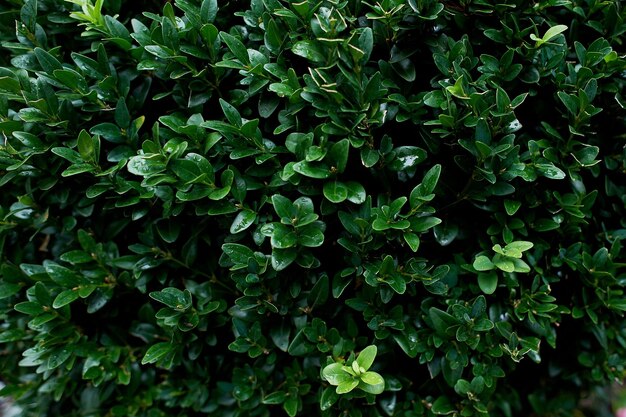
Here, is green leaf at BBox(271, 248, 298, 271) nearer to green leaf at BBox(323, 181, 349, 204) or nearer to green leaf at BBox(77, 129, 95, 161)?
green leaf at BBox(323, 181, 349, 204)

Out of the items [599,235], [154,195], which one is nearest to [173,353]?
[154,195]

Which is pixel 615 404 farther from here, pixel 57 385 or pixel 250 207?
pixel 57 385

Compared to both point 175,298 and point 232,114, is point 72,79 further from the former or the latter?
point 175,298

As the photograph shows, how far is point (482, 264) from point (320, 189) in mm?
618

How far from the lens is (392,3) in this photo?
182 cm

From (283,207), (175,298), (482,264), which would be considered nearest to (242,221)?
(283,207)

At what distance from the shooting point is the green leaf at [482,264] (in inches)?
76.8

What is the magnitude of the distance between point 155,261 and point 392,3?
1.27 meters

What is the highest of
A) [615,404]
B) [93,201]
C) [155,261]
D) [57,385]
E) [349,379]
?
[93,201]

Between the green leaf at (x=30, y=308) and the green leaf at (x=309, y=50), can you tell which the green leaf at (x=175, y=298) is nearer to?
the green leaf at (x=30, y=308)

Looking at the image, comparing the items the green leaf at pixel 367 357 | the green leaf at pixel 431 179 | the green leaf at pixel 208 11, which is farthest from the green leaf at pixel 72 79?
the green leaf at pixel 367 357

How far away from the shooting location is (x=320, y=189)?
1.95 metres

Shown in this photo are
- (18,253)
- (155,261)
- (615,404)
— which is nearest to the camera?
(155,261)

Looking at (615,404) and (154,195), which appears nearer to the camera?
(154,195)
